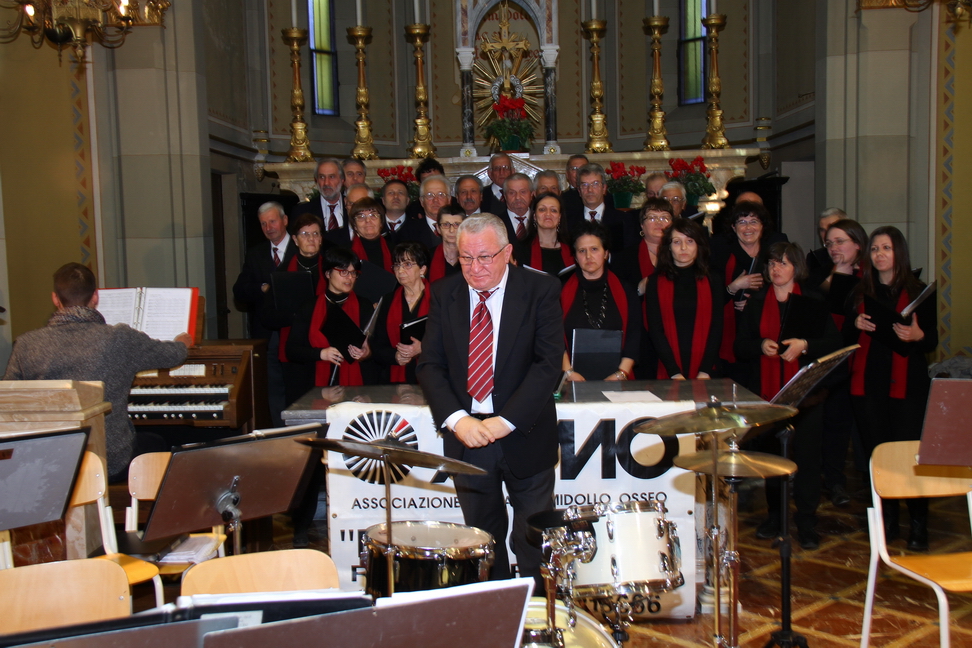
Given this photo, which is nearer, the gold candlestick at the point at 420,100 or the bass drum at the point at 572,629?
the bass drum at the point at 572,629

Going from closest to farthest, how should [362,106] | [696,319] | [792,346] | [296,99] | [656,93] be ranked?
[792,346] → [696,319] → [296,99] → [656,93] → [362,106]

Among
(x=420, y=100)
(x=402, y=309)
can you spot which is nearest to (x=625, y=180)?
(x=402, y=309)

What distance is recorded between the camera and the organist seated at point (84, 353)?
3637mm

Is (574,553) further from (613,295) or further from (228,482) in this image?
(613,295)

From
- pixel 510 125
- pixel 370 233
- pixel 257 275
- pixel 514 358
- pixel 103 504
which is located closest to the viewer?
pixel 514 358

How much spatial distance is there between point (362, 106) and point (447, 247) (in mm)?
4939

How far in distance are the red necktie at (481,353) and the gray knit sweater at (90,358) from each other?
66.2 inches

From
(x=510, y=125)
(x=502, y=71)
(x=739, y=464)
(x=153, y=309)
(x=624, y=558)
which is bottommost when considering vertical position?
(x=624, y=558)

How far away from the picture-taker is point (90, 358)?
12.0 feet

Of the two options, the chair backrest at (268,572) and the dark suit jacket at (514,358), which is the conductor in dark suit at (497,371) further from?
the chair backrest at (268,572)

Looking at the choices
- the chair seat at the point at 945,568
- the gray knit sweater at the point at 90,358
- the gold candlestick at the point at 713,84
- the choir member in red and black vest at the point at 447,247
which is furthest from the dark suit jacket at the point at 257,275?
the gold candlestick at the point at 713,84

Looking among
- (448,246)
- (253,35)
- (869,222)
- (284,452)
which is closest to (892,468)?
(284,452)

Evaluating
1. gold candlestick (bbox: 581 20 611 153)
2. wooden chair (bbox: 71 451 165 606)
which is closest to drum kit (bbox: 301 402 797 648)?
wooden chair (bbox: 71 451 165 606)

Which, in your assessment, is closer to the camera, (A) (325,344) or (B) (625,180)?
(A) (325,344)
